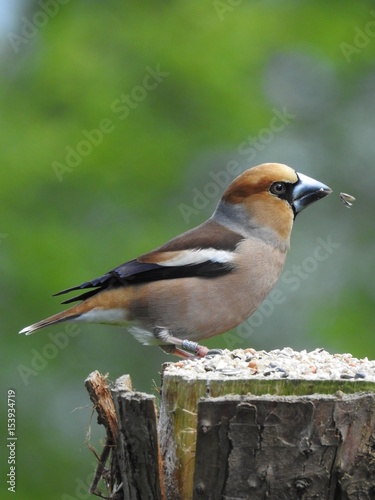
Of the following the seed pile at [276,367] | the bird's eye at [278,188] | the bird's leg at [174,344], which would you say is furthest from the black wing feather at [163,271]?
the seed pile at [276,367]

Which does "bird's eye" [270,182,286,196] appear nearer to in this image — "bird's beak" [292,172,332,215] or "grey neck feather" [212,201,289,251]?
"bird's beak" [292,172,332,215]

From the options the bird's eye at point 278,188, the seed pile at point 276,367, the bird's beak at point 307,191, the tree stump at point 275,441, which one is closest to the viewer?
the tree stump at point 275,441

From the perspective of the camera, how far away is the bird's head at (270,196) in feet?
26.0

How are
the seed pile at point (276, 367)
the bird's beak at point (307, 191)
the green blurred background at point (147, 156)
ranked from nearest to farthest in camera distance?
the seed pile at point (276, 367)
the bird's beak at point (307, 191)
the green blurred background at point (147, 156)

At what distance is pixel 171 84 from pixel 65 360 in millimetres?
3150

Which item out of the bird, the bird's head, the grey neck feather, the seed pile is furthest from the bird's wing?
the seed pile

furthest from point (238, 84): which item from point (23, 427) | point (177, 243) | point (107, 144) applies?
point (23, 427)

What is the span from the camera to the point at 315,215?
10.4m

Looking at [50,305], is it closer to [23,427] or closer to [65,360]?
[65,360]

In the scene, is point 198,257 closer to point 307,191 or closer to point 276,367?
point 307,191

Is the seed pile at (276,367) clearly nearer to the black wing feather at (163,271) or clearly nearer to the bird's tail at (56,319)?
the black wing feather at (163,271)

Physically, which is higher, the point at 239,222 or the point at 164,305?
the point at 239,222

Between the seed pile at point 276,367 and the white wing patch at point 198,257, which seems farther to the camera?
the white wing patch at point 198,257

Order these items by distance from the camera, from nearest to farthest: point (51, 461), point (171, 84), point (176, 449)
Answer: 1. point (176, 449)
2. point (51, 461)
3. point (171, 84)
